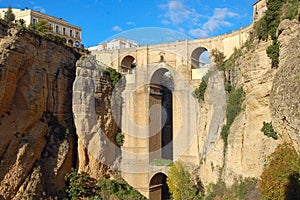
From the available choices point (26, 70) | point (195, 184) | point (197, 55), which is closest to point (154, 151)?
point (195, 184)

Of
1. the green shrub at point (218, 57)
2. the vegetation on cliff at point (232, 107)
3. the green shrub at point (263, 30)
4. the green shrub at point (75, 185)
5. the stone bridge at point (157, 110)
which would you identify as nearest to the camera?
the green shrub at point (263, 30)

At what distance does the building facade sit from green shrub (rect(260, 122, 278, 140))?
20.2 meters

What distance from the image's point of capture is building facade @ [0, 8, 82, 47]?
1238 inches

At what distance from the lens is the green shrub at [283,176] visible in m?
11.1

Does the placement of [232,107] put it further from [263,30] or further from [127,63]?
→ [127,63]

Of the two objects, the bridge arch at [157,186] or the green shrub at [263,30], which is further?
the bridge arch at [157,186]

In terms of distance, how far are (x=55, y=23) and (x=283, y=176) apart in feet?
92.8

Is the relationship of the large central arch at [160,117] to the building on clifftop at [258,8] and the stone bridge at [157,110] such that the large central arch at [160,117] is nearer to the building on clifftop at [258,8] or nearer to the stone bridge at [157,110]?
the stone bridge at [157,110]

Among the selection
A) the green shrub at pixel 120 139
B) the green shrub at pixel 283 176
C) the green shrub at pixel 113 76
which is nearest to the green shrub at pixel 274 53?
the green shrub at pixel 283 176

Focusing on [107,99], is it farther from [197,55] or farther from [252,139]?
[252,139]

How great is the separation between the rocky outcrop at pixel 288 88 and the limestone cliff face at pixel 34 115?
42.1ft

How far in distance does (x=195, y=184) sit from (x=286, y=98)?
10.5m

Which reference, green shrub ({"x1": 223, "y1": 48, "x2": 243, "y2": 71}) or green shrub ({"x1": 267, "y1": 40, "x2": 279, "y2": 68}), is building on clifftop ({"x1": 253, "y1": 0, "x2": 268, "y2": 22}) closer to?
green shrub ({"x1": 223, "y1": 48, "x2": 243, "y2": 71})

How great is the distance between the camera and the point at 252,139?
15531mm
